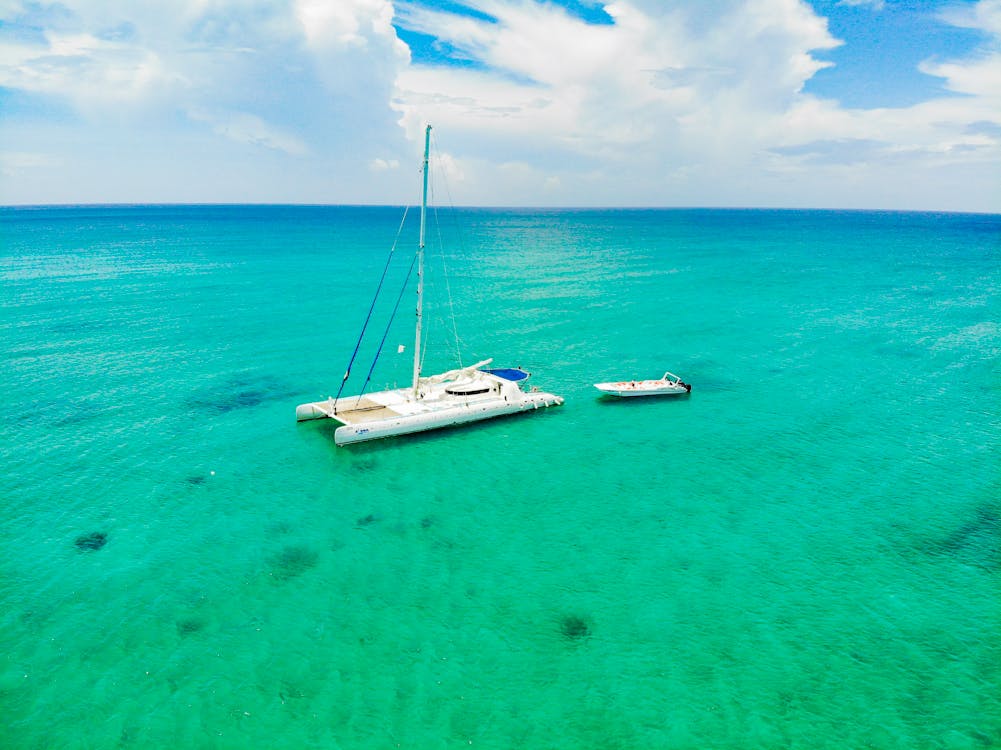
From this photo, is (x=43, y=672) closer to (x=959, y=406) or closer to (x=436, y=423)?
(x=436, y=423)

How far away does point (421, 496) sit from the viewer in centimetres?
4275

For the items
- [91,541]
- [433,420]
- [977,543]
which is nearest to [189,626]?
[91,541]

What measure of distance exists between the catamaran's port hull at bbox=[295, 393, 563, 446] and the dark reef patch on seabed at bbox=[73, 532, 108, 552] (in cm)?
1766

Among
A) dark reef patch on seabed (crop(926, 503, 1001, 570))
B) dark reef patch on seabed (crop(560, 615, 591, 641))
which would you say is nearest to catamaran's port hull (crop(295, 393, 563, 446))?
dark reef patch on seabed (crop(560, 615, 591, 641))

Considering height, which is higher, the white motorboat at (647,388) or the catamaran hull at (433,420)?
the white motorboat at (647,388)

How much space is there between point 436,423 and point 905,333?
75892mm

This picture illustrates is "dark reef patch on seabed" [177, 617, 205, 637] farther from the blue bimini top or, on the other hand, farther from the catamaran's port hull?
the blue bimini top

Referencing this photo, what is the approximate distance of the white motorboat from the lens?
61.5 m

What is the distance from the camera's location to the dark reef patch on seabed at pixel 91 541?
3541cm

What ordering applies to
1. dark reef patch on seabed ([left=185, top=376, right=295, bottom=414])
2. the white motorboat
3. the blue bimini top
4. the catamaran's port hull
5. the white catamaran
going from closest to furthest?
the catamaran's port hull → the white catamaran → dark reef patch on seabed ([left=185, top=376, right=295, bottom=414]) → the blue bimini top → the white motorboat

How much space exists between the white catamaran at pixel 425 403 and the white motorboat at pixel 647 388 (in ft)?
19.4

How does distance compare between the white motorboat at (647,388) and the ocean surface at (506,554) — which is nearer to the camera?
the ocean surface at (506,554)

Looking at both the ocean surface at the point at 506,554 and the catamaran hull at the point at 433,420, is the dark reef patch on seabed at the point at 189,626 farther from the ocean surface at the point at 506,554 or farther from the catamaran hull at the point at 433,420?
Answer: the catamaran hull at the point at 433,420

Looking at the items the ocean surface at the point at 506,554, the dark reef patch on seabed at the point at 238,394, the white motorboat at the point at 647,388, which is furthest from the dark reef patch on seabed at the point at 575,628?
the dark reef patch on seabed at the point at 238,394
